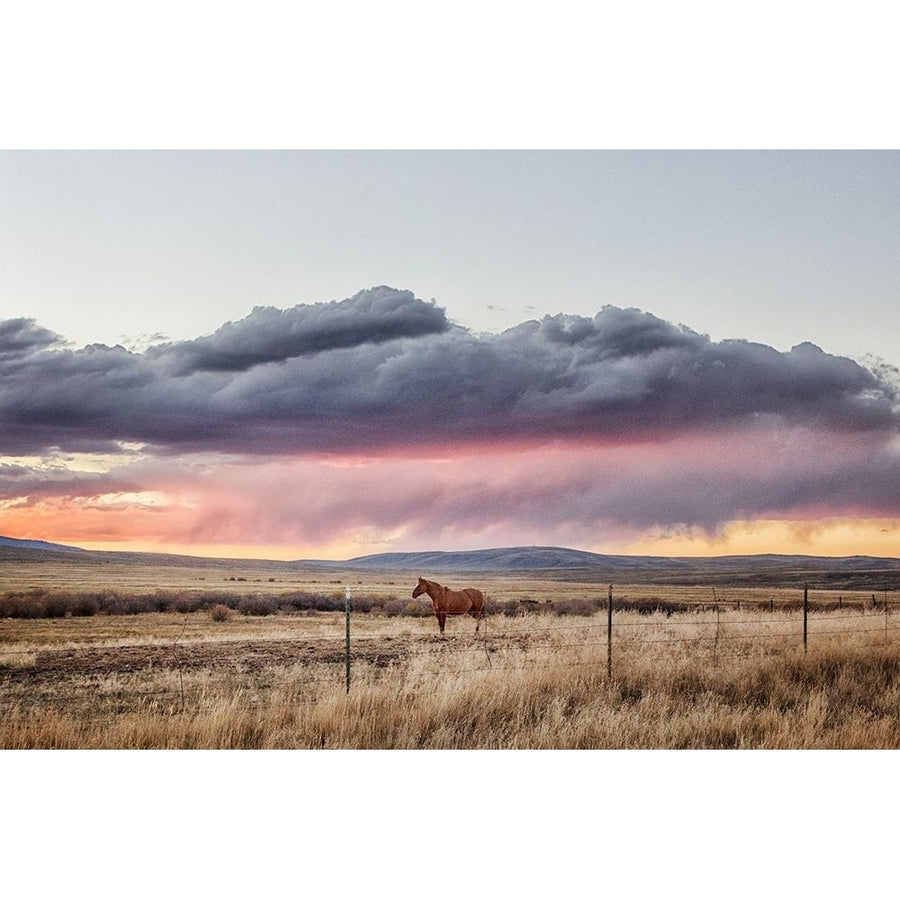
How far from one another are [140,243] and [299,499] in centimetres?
337

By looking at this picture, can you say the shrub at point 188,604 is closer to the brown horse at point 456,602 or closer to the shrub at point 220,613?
the shrub at point 220,613

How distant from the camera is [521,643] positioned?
11.0 m

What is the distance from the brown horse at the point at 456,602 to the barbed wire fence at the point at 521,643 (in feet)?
1.07

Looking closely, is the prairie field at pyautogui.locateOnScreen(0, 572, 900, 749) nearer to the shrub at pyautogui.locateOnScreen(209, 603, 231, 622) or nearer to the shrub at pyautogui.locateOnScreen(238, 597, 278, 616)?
the shrub at pyautogui.locateOnScreen(209, 603, 231, 622)

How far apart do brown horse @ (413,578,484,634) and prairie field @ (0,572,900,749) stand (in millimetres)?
381

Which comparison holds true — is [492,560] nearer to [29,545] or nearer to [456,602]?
[456,602]

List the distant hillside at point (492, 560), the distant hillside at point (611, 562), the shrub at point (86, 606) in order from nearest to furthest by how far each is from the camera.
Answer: the distant hillside at point (611, 562) < the distant hillside at point (492, 560) < the shrub at point (86, 606)

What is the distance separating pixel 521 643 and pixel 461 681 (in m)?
3.99

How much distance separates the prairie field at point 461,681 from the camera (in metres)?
6.16

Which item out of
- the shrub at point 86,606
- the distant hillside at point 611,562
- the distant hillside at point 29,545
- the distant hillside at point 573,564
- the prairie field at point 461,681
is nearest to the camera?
the prairie field at point 461,681

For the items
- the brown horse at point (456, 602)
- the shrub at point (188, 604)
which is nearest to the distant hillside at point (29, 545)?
the brown horse at point (456, 602)
